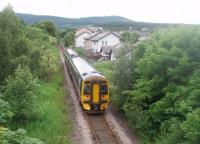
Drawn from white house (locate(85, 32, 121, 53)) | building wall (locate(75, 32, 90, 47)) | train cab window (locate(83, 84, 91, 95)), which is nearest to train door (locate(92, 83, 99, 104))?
train cab window (locate(83, 84, 91, 95))

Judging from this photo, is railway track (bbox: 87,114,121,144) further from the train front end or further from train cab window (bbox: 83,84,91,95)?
train cab window (bbox: 83,84,91,95)

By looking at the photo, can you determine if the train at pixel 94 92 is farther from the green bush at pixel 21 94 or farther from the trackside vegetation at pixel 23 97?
the green bush at pixel 21 94

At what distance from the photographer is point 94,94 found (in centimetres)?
2091

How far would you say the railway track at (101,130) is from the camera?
16.9 metres

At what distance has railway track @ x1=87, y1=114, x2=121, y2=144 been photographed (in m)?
16.9

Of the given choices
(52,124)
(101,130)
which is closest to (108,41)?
(101,130)

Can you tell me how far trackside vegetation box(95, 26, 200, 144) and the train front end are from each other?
1.48 m

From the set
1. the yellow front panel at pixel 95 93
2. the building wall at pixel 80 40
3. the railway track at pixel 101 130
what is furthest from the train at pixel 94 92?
the building wall at pixel 80 40

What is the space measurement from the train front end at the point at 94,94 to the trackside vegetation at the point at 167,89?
4.86 ft

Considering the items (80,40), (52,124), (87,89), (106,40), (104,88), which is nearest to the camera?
(52,124)

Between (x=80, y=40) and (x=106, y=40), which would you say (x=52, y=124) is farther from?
(x=80, y=40)

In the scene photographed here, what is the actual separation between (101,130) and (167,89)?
4185 mm

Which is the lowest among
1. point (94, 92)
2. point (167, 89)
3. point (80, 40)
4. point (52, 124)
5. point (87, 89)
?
point (80, 40)

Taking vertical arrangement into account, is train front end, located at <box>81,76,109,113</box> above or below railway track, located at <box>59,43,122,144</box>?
above
